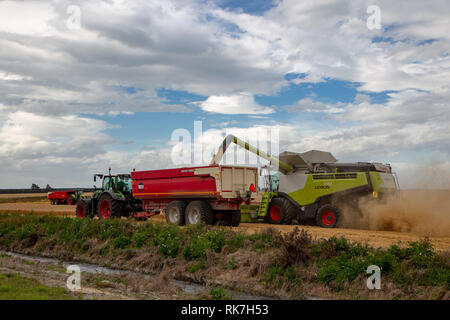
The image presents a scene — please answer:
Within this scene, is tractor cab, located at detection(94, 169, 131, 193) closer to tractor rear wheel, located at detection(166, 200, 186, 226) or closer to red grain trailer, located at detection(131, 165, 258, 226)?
red grain trailer, located at detection(131, 165, 258, 226)

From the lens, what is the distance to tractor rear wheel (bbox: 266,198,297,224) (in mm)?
20531

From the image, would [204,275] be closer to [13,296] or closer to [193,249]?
[193,249]

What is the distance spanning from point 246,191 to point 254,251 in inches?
294

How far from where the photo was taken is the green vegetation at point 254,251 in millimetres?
9195

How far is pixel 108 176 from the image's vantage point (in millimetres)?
22781

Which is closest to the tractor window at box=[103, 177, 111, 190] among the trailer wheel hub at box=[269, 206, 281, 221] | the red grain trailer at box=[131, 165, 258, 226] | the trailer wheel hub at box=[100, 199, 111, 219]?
the trailer wheel hub at box=[100, 199, 111, 219]

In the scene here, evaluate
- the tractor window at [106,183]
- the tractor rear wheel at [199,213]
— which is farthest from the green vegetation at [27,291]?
the tractor window at [106,183]

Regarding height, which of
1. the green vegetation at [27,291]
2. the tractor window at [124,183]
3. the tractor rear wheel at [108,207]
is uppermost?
the tractor window at [124,183]

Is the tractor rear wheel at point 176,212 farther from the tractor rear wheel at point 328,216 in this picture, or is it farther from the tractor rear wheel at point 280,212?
the tractor rear wheel at point 328,216

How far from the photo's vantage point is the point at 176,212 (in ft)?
63.8

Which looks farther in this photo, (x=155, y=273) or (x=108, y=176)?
(x=108, y=176)

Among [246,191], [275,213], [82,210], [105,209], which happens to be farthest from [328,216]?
[82,210]

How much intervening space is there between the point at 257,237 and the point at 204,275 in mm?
2115

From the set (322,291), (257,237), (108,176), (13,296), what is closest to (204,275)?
(257,237)
